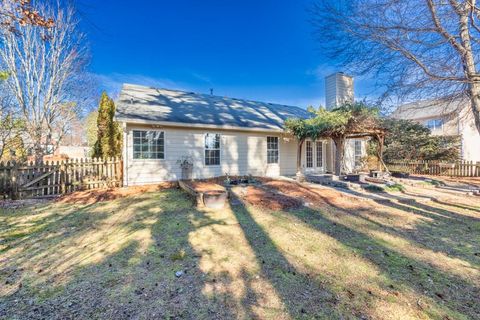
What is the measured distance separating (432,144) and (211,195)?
58.2 ft

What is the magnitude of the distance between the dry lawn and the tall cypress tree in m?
5.44

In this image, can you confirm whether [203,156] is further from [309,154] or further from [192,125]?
[309,154]

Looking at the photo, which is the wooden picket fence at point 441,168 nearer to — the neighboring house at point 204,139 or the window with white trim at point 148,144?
the neighboring house at point 204,139

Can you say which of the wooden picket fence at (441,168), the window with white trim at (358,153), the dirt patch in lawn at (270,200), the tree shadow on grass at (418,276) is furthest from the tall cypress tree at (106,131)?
the wooden picket fence at (441,168)

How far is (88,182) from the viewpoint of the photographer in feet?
29.0

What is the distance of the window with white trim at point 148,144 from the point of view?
933 cm

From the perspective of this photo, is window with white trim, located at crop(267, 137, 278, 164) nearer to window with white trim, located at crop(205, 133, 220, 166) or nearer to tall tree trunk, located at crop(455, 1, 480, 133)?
window with white trim, located at crop(205, 133, 220, 166)

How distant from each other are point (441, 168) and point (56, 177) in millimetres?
19468

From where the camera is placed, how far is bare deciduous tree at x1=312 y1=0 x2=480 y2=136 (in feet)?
17.2

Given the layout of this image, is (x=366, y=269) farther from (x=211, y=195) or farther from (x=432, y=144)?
(x=432, y=144)

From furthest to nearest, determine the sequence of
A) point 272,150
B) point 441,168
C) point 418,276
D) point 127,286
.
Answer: point 441,168, point 272,150, point 418,276, point 127,286

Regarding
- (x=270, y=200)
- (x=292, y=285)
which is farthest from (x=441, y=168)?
(x=292, y=285)

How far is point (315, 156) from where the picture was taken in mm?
13969

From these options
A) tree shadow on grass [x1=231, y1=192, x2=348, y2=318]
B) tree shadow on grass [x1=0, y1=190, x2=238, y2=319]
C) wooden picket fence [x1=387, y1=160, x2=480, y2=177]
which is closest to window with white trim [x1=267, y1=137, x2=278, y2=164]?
tree shadow on grass [x1=231, y1=192, x2=348, y2=318]
